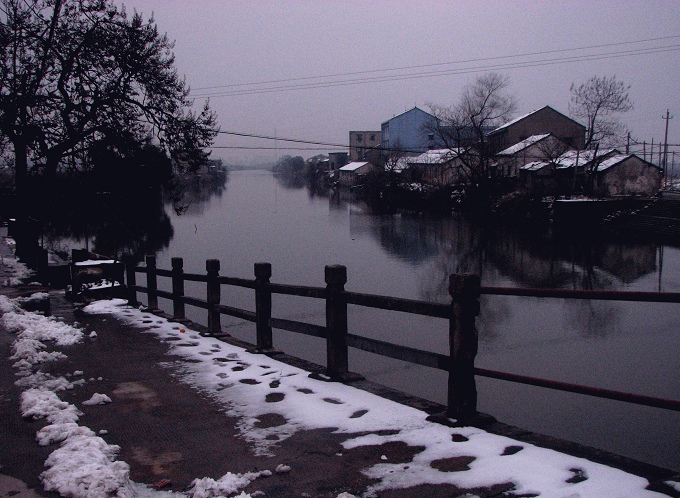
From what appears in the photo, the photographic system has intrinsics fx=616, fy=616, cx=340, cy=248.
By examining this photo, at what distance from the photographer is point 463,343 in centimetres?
479

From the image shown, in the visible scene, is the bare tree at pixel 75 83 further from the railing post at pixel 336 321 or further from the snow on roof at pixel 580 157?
the snow on roof at pixel 580 157

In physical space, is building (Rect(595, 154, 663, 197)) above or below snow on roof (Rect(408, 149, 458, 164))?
below

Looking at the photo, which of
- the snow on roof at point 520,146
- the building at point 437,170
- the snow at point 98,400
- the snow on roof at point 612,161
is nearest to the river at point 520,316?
the snow at point 98,400

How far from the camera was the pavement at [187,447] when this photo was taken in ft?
12.8

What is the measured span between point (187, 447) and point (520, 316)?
A: 16.2 meters

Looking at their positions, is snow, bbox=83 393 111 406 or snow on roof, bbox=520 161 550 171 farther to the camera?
snow on roof, bbox=520 161 550 171

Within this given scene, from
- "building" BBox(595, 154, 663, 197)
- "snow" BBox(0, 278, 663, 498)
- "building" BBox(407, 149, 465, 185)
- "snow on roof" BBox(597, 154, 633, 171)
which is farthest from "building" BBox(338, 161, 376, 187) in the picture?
"snow" BBox(0, 278, 663, 498)

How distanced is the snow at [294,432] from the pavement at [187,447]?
95 mm

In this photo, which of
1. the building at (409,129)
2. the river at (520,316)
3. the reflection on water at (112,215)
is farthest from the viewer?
the building at (409,129)

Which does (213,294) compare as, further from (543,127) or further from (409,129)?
(409,129)

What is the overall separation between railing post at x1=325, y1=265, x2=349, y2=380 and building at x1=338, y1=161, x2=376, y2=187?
92.0 metres

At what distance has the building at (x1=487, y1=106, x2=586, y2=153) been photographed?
6825cm

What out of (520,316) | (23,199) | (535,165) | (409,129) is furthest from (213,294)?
(409,129)

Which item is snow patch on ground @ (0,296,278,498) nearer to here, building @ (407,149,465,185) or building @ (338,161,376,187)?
building @ (407,149,465,185)
